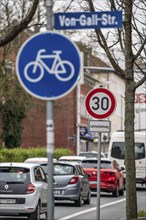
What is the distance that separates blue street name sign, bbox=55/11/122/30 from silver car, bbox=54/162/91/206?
1868 centimetres

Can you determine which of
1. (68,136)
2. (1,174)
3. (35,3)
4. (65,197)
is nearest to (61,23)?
(35,3)

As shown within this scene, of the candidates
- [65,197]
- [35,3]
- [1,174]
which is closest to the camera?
[35,3]

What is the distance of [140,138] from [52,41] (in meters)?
36.0

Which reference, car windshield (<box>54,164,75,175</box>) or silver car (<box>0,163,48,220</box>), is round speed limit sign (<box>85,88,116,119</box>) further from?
car windshield (<box>54,164,75,175</box>)

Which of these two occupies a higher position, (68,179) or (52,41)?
(52,41)

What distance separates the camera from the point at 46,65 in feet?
30.5

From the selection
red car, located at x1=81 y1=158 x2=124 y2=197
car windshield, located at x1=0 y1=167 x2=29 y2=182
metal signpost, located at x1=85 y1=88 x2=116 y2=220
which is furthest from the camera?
red car, located at x1=81 y1=158 x2=124 y2=197

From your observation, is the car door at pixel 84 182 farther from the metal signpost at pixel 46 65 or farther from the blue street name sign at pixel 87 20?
the metal signpost at pixel 46 65

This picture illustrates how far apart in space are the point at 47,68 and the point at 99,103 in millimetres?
8571

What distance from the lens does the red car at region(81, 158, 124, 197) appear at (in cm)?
3662

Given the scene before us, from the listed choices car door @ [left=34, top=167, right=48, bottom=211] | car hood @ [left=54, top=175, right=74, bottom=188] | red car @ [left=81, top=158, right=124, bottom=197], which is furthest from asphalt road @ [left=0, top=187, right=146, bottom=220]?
red car @ [left=81, top=158, right=124, bottom=197]

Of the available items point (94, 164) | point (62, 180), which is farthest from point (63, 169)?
point (94, 164)

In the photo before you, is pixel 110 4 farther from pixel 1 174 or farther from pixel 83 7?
pixel 1 174

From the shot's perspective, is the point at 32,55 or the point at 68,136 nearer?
the point at 32,55
